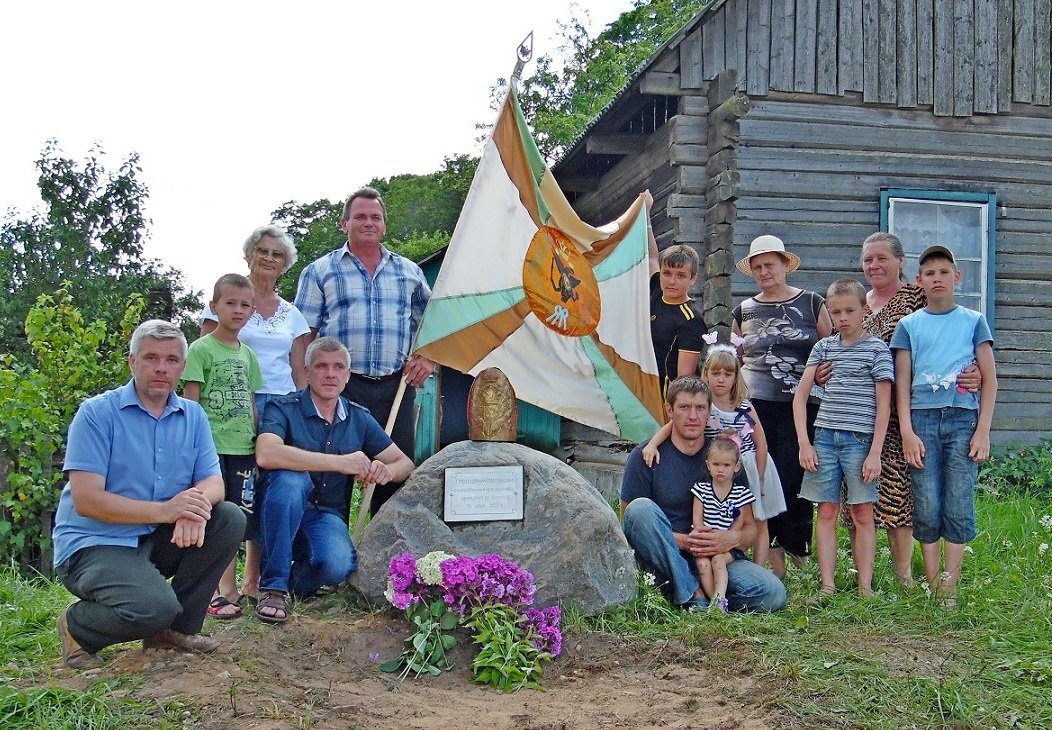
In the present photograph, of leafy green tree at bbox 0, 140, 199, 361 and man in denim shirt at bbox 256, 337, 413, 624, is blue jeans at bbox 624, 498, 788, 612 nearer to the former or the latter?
man in denim shirt at bbox 256, 337, 413, 624

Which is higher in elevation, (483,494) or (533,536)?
(483,494)

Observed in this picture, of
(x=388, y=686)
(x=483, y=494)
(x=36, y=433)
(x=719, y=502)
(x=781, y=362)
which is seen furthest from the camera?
(x=36, y=433)

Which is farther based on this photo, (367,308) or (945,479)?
(367,308)

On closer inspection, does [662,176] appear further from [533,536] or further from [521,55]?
[533,536]

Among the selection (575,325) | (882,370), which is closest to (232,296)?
(575,325)

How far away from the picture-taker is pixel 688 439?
4578mm

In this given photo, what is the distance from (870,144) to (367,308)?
5.84 m

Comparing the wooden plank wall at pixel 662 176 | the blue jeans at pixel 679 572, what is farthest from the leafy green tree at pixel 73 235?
the blue jeans at pixel 679 572

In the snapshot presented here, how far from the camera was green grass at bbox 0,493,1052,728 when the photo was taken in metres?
3.09

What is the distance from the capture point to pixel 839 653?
12.0 feet

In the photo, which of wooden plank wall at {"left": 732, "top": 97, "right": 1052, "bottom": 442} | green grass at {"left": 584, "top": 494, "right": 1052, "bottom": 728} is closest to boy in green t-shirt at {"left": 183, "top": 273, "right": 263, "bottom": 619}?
green grass at {"left": 584, "top": 494, "right": 1052, "bottom": 728}

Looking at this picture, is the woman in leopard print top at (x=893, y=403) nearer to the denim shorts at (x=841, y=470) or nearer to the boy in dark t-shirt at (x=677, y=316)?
the denim shorts at (x=841, y=470)

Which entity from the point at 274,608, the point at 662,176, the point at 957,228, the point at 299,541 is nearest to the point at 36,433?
the point at 299,541

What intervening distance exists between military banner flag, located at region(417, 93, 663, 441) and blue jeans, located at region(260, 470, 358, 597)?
1.20m
